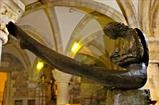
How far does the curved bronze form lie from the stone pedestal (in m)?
0.02

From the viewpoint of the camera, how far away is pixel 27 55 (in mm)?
10672

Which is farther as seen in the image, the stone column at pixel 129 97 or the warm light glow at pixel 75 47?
the warm light glow at pixel 75 47

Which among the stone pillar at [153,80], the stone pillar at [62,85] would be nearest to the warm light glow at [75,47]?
the stone pillar at [62,85]

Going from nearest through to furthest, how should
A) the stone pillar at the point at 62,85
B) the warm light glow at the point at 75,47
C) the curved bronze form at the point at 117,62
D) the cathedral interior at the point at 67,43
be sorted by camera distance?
the curved bronze form at the point at 117,62 < the cathedral interior at the point at 67,43 < the stone pillar at the point at 62,85 < the warm light glow at the point at 75,47

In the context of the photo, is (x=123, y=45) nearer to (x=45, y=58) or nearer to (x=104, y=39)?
(x=45, y=58)

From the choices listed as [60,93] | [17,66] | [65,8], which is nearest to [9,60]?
[17,66]

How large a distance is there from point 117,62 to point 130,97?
0.41 ft

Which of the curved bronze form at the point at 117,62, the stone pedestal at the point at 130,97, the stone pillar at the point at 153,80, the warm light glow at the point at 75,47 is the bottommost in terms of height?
the stone pedestal at the point at 130,97

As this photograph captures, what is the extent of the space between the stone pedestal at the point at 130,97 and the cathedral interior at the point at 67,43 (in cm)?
92

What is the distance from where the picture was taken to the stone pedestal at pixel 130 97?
37.9 inches

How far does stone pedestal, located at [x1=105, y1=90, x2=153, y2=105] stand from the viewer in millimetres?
963

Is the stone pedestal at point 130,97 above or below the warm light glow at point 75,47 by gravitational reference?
below

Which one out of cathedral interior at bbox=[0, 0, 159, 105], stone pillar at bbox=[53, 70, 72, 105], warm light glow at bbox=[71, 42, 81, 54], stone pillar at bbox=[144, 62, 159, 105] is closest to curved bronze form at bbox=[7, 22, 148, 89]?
cathedral interior at bbox=[0, 0, 159, 105]

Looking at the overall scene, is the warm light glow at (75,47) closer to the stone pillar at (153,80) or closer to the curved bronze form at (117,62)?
the stone pillar at (153,80)
